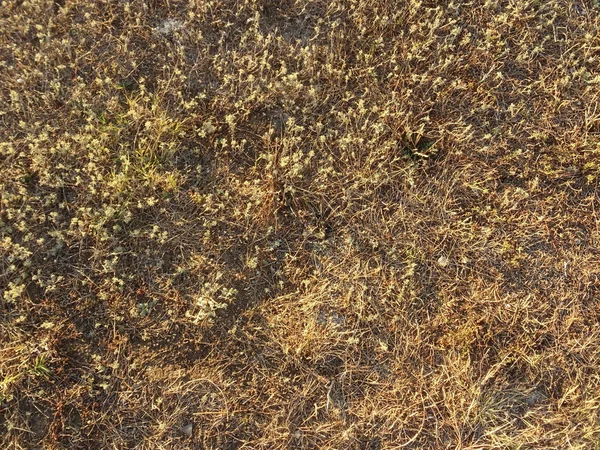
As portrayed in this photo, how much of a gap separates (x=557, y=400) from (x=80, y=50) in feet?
14.2

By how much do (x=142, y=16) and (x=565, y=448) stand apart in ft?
14.6

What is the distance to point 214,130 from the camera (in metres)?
3.55

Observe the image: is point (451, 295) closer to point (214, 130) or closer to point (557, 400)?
point (557, 400)

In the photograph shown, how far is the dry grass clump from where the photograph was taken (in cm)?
Result: 335

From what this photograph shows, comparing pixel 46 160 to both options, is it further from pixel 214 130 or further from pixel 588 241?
pixel 588 241

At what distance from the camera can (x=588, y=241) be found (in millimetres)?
3740

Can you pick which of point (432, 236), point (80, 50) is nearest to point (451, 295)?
point (432, 236)

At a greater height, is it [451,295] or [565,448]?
[451,295]

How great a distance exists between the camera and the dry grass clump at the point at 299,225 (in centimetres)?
335

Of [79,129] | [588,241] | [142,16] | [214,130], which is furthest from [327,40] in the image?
[588,241]

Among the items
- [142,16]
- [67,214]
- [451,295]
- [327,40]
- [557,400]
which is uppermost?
[142,16]

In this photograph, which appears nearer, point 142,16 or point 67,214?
point 67,214

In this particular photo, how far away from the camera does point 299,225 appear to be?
3.60 meters

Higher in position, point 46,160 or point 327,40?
point 327,40
